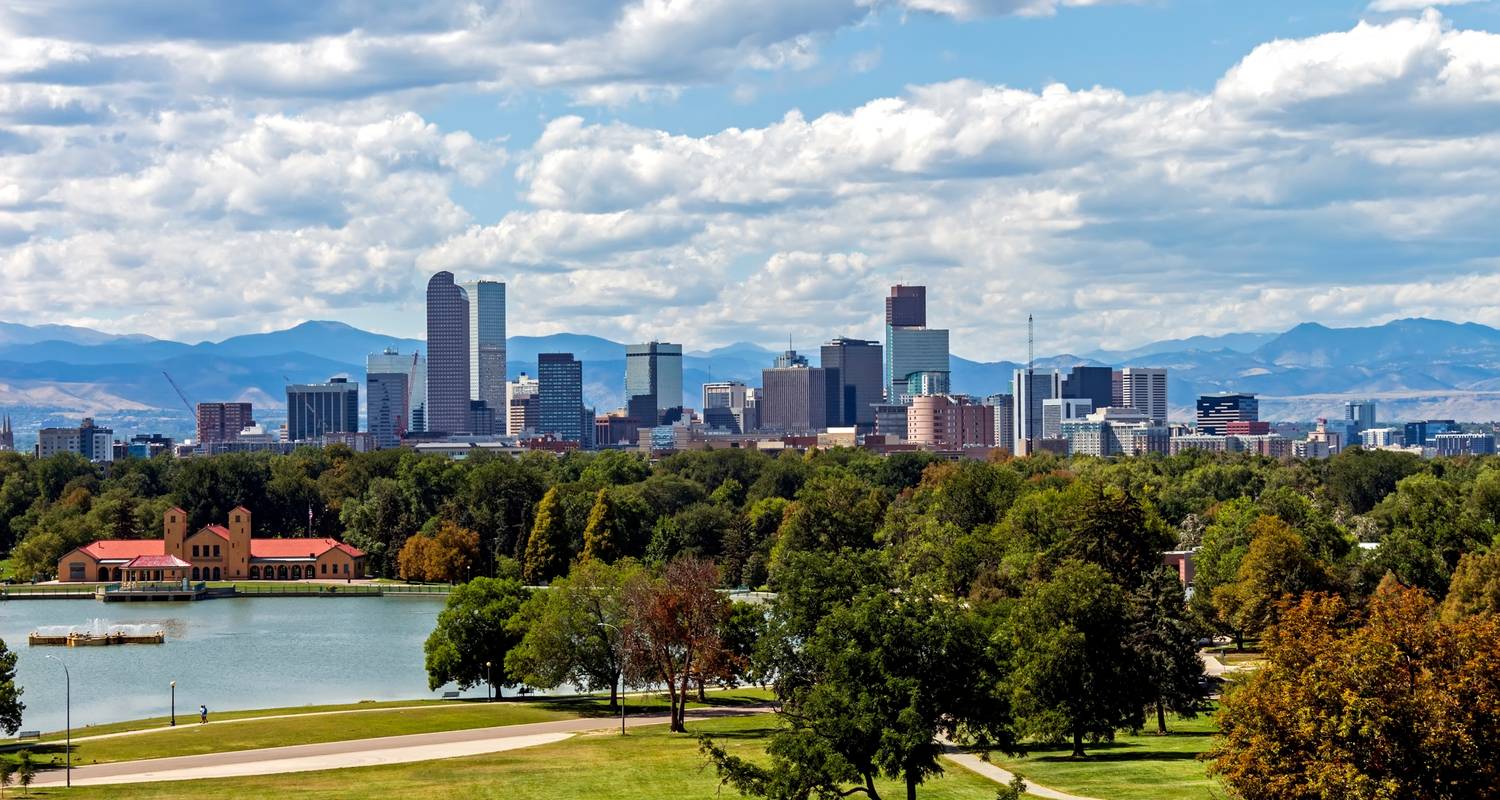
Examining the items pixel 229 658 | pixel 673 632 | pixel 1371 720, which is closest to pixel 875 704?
pixel 1371 720

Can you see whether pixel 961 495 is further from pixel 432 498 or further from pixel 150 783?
pixel 150 783

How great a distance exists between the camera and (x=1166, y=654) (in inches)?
2228

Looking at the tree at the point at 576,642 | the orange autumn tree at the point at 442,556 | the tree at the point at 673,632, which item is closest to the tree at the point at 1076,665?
the tree at the point at 673,632

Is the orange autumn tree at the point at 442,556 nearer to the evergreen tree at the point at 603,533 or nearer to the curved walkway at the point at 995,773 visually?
the evergreen tree at the point at 603,533

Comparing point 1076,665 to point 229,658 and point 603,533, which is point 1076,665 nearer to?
point 229,658

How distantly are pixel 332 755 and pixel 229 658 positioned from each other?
35709 millimetres

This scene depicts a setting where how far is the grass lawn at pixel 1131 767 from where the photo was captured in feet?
145

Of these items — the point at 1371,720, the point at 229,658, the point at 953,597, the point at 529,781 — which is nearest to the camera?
the point at 1371,720

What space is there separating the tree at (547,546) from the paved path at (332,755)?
6600cm

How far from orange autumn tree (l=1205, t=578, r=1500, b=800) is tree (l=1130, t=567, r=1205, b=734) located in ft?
62.0

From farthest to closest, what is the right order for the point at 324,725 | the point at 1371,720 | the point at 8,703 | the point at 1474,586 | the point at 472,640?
the point at 1474,586
the point at 472,640
the point at 324,725
the point at 8,703
the point at 1371,720

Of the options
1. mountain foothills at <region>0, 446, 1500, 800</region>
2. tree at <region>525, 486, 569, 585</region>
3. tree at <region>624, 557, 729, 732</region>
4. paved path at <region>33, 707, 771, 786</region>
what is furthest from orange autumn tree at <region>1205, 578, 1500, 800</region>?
tree at <region>525, 486, 569, 585</region>

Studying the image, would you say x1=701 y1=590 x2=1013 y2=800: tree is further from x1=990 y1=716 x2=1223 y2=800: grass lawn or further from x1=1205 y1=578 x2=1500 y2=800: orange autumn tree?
x1=1205 y1=578 x2=1500 y2=800: orange autumn tree

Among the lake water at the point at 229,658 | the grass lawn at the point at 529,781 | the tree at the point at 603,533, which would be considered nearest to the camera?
the grass lawn at the point at 529,781
